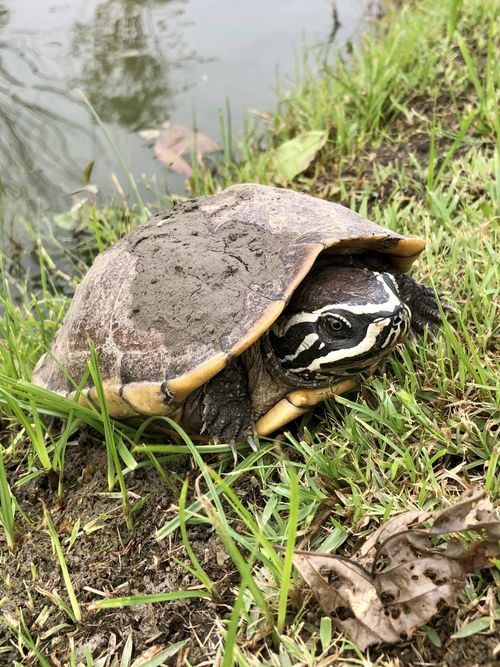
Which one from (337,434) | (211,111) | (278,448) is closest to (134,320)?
(278,448)

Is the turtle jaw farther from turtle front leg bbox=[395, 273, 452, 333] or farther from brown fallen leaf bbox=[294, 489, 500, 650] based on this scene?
brown fallen leaf bbox=[294, 489, 500, 650]

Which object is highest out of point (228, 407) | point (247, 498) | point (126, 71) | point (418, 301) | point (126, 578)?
point (126, 71)

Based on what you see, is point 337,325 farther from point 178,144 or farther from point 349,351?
point 178,144

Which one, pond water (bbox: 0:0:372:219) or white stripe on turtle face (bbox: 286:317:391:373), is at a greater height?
pond water (bbox: 0:0:372:219)

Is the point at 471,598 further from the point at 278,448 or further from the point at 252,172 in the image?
the point at 252,172

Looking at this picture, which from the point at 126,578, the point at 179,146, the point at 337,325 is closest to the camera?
the point at 126,578

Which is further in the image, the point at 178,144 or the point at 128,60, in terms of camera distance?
the point at 128,60

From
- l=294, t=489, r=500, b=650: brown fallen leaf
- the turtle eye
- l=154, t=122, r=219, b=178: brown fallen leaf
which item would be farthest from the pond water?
l=294, t=489, r=500, b=650: brown fallen leaf

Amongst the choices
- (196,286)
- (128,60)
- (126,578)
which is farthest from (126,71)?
(126,578)
